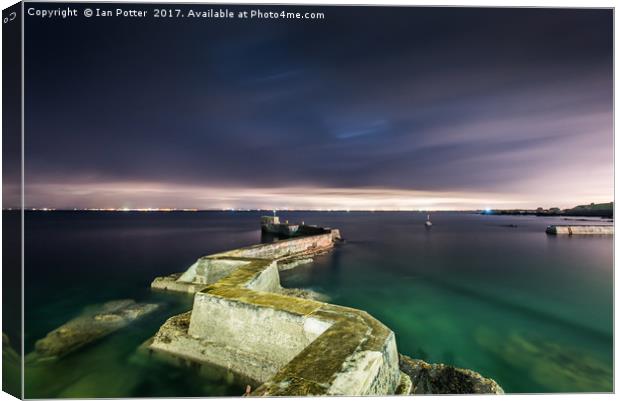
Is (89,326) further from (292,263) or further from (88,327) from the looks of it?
(292,263)

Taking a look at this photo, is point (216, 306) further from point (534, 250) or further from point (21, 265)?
point (534, 250)

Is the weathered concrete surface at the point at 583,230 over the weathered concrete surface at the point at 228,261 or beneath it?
beneath

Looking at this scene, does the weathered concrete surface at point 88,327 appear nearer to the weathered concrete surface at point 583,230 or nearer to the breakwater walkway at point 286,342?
the breakwater walkway at point 286,342

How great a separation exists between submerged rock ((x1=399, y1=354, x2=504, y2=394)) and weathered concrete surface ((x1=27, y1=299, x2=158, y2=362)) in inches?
302

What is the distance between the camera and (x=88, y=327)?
753 cm

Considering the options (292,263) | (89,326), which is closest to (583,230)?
(292,263)

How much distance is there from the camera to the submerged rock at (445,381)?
502 centimetres

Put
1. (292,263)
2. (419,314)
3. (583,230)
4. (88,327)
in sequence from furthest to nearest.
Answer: (583,230)
(292,263)
(419,314)
(88,327)

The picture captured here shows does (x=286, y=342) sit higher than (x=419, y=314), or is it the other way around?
(x=286, y=342)

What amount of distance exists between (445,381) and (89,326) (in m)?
9.13

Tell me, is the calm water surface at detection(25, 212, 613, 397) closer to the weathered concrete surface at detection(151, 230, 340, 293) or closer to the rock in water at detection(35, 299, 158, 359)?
the rock in water at detection(35, 299, 158, 359)

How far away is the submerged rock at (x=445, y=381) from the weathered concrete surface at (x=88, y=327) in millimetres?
7672

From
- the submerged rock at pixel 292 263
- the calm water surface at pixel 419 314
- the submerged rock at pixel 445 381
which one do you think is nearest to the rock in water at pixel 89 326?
the calm water surface at pixel 419 314

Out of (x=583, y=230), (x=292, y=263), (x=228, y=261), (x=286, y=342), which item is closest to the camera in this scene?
(x=286, y=342)
